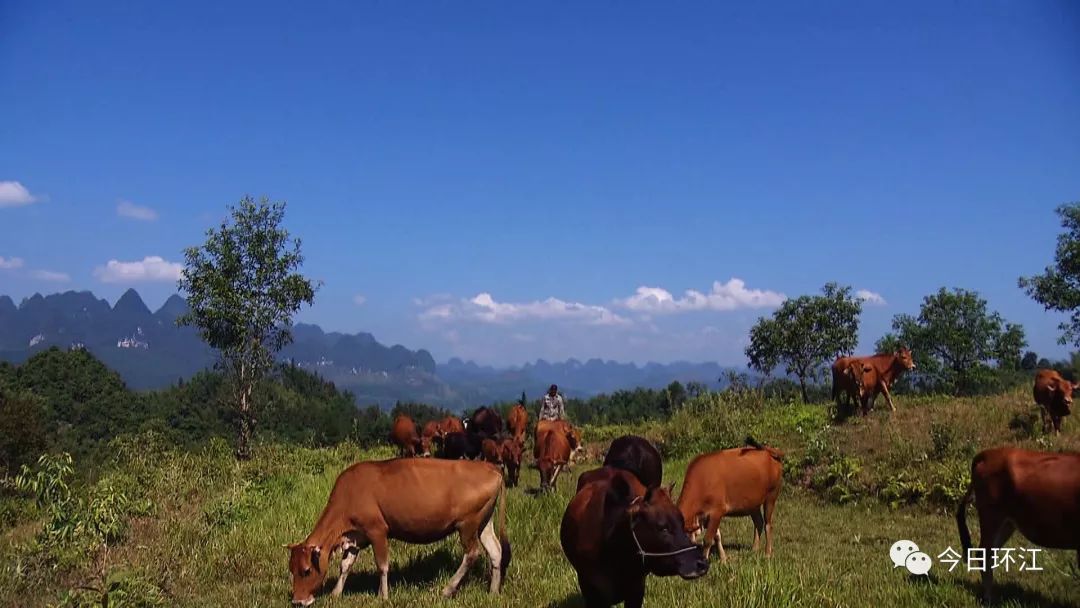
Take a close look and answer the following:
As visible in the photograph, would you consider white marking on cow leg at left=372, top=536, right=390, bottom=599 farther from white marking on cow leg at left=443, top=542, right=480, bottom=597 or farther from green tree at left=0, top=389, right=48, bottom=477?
green tree at left=0, top=389, right=48, bottom=477

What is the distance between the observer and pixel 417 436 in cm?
2445

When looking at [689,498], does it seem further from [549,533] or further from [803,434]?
[803,434]

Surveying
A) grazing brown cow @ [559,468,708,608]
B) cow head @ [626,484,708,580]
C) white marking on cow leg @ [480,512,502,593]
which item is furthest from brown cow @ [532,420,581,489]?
cow head @ [626,484,708,580]

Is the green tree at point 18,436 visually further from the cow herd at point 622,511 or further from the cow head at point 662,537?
the cow head at point 662,537

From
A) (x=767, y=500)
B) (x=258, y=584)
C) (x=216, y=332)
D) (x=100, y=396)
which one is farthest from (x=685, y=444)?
(x=100, y=396)

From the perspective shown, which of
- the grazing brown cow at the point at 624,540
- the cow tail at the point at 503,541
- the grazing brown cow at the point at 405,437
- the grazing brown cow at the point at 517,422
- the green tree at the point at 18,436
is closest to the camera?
the grazing brown cow at the point at 624,540

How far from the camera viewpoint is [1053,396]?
1506 cm

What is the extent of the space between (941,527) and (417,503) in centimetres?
909

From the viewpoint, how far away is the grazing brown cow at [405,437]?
939 inches

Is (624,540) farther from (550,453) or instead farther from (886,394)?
(886,394)

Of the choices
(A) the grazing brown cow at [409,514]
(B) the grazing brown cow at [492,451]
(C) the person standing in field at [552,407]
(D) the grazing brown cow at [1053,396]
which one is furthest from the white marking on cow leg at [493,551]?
(C) the person standing in field at [552,407]

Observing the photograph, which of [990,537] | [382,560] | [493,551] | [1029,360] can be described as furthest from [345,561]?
[1029,360]

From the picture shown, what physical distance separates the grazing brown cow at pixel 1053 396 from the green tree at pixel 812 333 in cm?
3399

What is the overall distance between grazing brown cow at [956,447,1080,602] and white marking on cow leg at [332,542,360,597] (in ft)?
23.7
